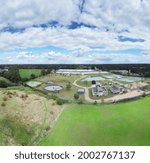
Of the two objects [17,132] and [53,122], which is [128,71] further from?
[17,132]

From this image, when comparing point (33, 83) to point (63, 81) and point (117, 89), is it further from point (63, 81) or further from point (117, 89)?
point (117, 89)

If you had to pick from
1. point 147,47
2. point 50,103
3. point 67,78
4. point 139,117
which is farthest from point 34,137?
point 147,47

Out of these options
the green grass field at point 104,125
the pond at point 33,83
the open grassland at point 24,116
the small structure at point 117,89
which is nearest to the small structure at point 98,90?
the small structure at point 117,89

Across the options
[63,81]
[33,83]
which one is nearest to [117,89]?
[63,81]

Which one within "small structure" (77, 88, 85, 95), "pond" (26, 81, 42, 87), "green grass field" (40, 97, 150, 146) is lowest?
"green grass field" (40, 97, 150, 146)

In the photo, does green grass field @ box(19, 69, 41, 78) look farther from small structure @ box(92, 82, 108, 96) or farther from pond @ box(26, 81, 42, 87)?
small structure @ box(92, 82, 108, 96)

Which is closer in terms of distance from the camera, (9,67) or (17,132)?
(17,132)

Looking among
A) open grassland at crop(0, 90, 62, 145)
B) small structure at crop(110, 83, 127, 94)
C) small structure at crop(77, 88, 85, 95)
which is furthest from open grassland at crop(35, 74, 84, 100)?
small structure at crop(110, 83, 127, 94)
